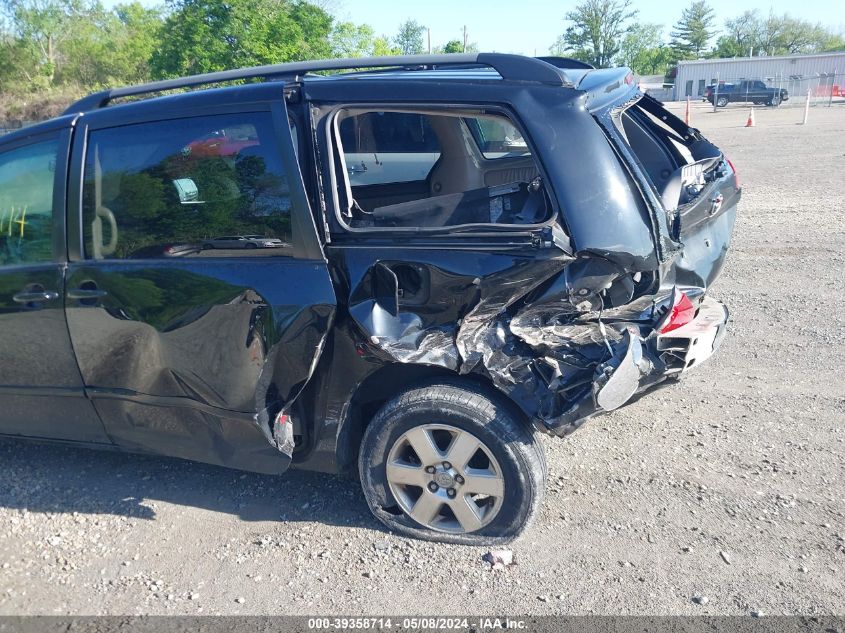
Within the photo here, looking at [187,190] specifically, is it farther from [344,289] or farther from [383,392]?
[383,392]

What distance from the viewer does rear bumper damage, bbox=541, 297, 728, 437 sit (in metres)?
2.85

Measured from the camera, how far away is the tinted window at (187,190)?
10.4ft

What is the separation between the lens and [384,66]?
11.6 feet

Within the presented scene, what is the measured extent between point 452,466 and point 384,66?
195 cm

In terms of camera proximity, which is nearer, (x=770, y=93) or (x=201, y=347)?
(x=201, y=347)

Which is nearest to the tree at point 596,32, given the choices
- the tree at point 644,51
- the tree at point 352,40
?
the tree at point 644,51

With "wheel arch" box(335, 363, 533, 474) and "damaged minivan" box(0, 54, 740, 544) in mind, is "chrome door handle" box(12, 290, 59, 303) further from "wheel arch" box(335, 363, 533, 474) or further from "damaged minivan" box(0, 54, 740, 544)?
"wheel arch" box(335, 363, 533, 474)

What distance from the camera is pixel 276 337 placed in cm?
309

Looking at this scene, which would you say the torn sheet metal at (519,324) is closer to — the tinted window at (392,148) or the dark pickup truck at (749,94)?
the tinted window at (392,148)

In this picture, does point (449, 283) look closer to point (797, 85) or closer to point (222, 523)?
point (222, 523)

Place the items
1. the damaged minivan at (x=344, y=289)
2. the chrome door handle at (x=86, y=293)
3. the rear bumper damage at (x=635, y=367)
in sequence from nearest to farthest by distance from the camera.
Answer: the rear bumper damage at (x=635, y=367) → the damaged minivan at (x=344, y=289) → the chrome door handle at (x=86, y=293)

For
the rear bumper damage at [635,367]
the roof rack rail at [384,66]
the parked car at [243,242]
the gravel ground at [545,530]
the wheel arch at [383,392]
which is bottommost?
the gravel ground at [545,530]

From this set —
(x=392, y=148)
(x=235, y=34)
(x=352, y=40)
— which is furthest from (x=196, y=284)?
(x=352, y=40)

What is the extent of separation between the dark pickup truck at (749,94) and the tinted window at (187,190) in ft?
149
